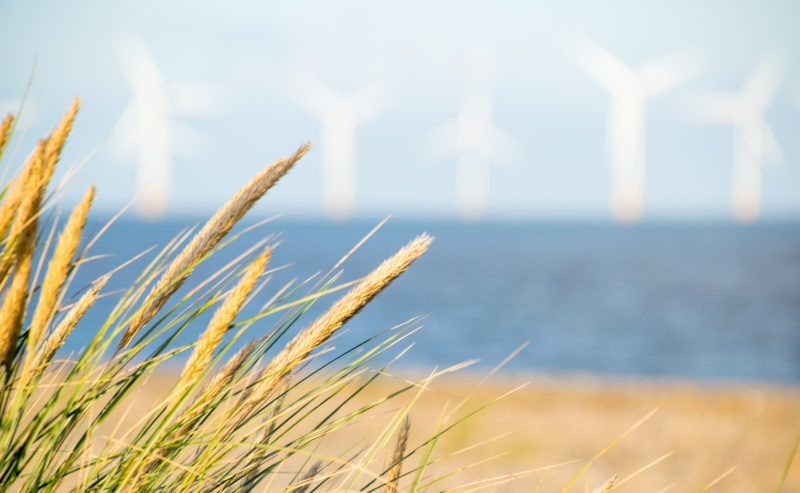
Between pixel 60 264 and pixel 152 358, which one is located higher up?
pixel 60 264

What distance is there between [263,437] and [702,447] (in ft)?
30.7

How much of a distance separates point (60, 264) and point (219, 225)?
24cm

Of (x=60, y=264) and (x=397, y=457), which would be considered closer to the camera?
(x=60, y=264)

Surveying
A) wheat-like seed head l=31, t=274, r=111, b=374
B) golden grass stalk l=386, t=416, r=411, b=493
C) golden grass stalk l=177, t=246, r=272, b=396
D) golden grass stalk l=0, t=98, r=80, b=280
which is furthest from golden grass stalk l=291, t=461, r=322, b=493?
golden grass stalk l=0, t=98, r=80, b=280

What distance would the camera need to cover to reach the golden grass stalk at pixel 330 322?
103 centimetres

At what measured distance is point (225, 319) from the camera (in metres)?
0.94

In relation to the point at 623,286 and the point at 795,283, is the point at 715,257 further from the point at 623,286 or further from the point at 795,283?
the point at 623,286

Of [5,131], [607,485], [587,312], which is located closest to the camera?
[5,131]

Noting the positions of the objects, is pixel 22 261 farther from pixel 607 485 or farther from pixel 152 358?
pixel 607 485

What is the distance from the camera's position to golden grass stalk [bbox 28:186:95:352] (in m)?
0.86

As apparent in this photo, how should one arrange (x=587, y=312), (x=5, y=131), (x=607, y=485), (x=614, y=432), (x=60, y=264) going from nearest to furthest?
1. (x=60, y=264)
2. (x=5, y=131)
3. (x=607, y=485)
4. (x=614, y=432)
5. (x=587, y=312)

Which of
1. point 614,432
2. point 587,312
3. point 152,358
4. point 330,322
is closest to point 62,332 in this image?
point 152,358

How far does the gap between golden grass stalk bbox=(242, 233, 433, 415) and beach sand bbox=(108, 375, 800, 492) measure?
5489 mm

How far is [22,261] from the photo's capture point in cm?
90
